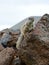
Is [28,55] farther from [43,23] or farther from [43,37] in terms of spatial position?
[43,23]

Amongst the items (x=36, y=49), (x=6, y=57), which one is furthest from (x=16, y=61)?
(x=36, y=49)

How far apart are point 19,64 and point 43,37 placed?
1.58m

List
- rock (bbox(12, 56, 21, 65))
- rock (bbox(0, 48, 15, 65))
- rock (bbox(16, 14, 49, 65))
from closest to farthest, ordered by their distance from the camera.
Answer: rock (bbox(16, 14, 49, 65))
rock (bbox(0, 48, 15, 65))
rock (bbox(12, 56, 21, 65))

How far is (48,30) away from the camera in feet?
32.7

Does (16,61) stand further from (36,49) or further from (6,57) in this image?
(36,49)

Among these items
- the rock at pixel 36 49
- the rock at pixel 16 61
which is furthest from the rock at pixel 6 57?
the rock at pixel 36 49

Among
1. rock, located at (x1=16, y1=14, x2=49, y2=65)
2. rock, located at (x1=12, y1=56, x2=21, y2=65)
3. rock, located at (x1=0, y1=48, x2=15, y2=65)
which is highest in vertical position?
rock, located at (x1=16, y1=14, x2=49, y2=65)

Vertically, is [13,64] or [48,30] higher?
[48,30]

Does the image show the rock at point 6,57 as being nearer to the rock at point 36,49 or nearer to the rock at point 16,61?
the rock at point 16,61

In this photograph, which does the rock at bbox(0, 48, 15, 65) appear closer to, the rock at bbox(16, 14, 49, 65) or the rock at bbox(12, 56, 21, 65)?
the rock at bbox(12, 56, 21, 65)

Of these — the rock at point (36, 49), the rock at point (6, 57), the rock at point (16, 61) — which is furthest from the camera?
the rock at point (16, 61)

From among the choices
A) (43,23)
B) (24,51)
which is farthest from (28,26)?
(24,51)

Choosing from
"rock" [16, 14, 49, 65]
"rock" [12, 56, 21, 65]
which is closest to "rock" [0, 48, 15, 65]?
"rock" [12, 56, 21, 65]

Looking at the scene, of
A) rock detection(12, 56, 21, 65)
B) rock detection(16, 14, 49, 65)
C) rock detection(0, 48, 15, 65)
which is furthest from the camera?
rock detection(12, 56, 21, 65)
